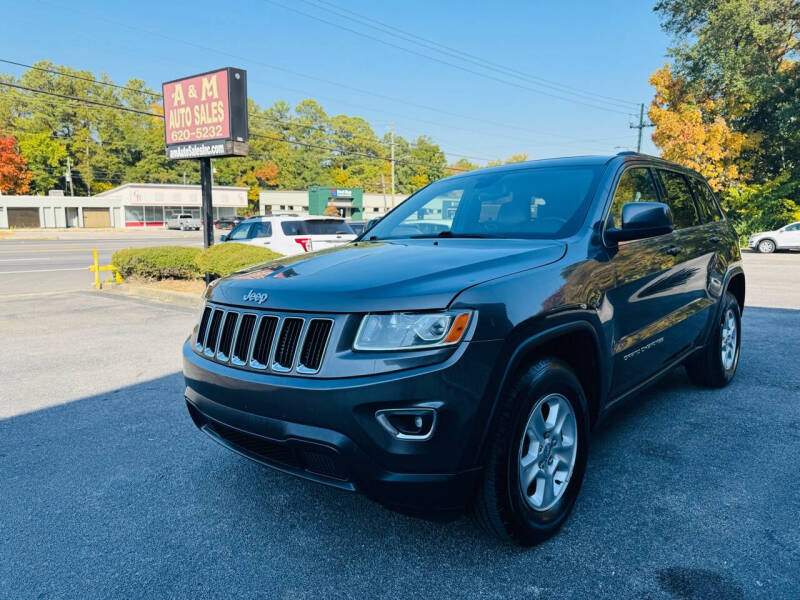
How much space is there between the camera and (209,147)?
44.1 ft

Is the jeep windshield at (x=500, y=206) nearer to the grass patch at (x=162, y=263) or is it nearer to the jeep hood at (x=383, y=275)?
the jeep hood at (x=383, y=275)

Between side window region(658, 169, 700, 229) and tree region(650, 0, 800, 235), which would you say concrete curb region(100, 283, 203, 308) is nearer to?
side window region(658, 169, 700, 229)

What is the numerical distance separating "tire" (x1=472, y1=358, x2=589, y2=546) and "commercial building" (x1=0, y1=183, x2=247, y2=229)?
68.1 metres

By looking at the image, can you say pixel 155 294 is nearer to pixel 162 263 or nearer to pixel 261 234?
pixel 162 263

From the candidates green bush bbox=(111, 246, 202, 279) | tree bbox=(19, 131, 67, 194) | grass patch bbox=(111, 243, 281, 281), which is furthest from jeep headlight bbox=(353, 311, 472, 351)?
tree bbox=(19, 131, 67, 194)

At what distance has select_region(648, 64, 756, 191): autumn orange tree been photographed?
26.3m

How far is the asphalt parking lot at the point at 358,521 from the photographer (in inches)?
92.0

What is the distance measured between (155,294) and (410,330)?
994 centimetres

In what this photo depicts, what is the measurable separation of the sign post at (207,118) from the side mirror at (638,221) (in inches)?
454

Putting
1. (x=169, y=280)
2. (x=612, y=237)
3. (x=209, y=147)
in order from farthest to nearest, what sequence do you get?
(x=209, y=147), (x=169, y=280), (x=612, y=237)

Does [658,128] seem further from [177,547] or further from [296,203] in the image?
[296,203]

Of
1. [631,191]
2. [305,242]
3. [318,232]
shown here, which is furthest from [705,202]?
[318,232]

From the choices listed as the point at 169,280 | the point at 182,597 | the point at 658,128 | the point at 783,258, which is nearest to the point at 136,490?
the point at 182,597

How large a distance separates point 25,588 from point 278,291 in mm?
1593
